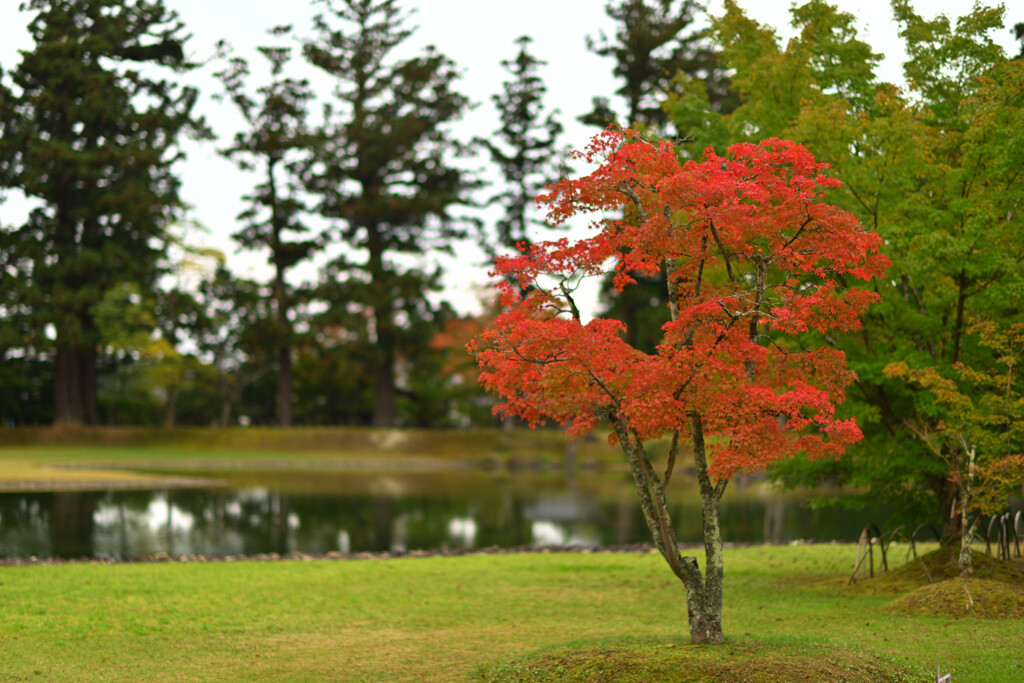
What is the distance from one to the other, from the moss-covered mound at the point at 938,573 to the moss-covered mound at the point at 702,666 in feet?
17.2

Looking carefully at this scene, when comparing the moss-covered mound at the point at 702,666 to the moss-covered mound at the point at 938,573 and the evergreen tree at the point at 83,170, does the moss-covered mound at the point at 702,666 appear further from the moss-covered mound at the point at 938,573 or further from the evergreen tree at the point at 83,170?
the evergreen tree at the point at 83,170

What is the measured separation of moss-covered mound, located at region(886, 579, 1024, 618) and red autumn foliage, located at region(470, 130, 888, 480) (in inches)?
138

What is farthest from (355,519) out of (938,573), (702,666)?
(702,666)

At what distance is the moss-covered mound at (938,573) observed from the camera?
1340cm

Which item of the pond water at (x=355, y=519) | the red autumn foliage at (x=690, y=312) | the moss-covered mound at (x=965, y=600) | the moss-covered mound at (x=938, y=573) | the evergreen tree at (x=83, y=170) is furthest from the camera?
the evergreen tree at (x=83, y=170)

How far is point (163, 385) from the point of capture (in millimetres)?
53250

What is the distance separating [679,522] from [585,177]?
1820cm

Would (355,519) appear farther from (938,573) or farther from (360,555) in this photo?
(938,573)

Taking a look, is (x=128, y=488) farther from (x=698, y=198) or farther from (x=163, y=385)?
(x=698, y=198)

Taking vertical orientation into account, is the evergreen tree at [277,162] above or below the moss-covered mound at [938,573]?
above

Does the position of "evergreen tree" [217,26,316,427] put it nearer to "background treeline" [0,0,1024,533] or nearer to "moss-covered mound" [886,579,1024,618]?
"background treeline" [0,0,1024,533]

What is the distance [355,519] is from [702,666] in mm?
18297

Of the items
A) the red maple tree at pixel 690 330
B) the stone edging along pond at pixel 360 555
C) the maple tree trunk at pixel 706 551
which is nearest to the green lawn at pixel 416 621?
the maple tree trunk at pixel 706 551

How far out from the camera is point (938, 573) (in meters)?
14.2
